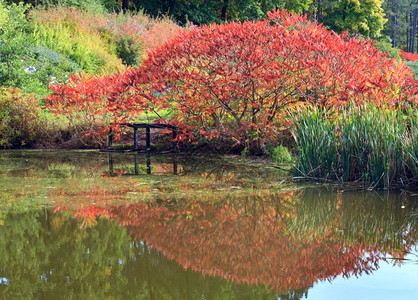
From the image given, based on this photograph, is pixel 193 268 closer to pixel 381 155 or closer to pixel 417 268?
pixel 417 268

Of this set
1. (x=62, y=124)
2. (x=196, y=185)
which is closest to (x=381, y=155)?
(x=196, y=185)

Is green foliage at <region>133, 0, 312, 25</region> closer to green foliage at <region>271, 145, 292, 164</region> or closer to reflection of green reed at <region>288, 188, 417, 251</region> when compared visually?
green foliage at <region>271, 145, 292, 164</region>

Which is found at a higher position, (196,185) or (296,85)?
(296,85)

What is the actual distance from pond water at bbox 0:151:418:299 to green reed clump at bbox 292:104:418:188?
0.35 metres

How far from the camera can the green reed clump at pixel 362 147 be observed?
6078mm

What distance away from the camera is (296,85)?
8.79m

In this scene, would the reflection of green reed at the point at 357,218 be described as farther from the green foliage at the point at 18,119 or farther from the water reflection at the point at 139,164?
the green foliage at the point at 18,119

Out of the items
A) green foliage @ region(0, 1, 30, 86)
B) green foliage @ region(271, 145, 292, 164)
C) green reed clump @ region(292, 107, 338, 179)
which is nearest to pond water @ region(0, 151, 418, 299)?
green reed clump @ region(292, 107, 338, 179)

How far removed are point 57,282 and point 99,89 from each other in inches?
307

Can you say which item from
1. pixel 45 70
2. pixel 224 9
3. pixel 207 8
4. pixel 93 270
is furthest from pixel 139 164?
pixel 224 9

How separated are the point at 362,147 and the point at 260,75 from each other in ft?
8.96

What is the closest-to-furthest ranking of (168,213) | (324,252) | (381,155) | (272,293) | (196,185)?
(272,293), (324,252), (168,213), (381,155), (196,185)

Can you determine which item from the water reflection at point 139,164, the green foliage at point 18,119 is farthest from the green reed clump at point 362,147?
the green foliage at point 18,119

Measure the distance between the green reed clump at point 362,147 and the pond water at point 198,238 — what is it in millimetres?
352
